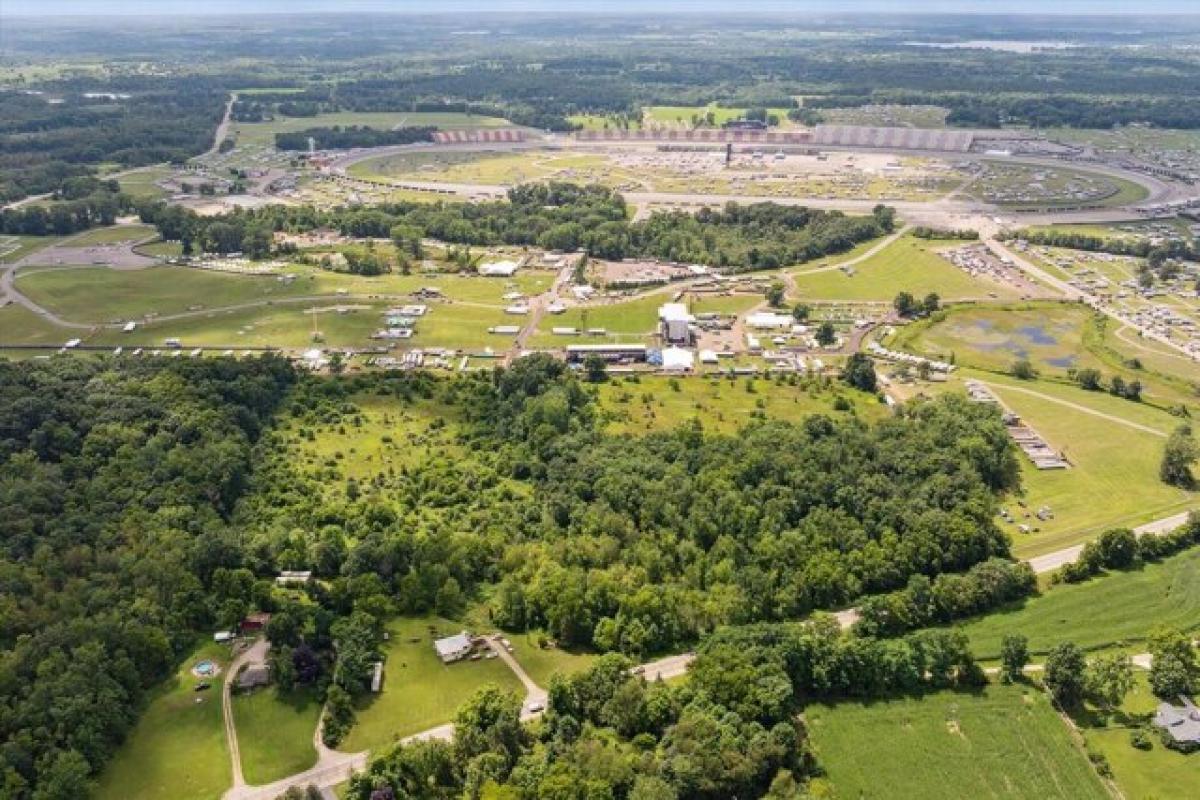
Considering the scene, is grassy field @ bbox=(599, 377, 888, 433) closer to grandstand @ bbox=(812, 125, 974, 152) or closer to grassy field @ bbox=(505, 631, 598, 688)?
grassy field @ bbox=(505, 631, 598, 688)

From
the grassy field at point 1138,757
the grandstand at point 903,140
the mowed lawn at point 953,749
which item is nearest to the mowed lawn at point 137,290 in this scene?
the mowed lawn at point 953,749

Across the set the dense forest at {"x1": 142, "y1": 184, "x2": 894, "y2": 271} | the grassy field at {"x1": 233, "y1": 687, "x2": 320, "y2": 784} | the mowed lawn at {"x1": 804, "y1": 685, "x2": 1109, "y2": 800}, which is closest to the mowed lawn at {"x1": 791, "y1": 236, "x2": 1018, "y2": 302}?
the dense forest at {"x1": 142, "y1": 184, "x2": 894, "y2": 271}

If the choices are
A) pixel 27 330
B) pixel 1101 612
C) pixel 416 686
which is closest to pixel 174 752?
pixel 416 686

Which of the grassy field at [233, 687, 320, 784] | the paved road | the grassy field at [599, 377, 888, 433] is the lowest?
the grassy field at [233, 687, 320, 784]

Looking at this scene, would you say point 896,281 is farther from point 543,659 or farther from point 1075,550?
point 543,659

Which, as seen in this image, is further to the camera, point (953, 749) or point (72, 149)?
point (72, 149)

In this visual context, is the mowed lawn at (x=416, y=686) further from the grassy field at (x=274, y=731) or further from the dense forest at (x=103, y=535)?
the dense forest at (x=103, y=535)

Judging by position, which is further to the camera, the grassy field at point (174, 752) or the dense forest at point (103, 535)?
the dense forest at point (103, 535)
